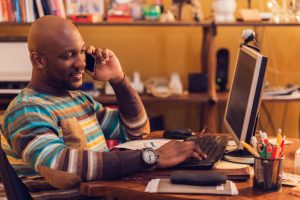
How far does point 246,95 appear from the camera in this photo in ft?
5.66

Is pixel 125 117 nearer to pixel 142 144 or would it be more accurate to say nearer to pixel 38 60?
pixel 142 144

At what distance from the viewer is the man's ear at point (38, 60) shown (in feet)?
5.86

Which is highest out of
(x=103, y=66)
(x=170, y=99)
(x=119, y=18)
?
(x=119, y=18)

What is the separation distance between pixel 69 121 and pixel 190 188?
497mm

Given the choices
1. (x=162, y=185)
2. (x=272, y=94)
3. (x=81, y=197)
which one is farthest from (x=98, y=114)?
(x=272, y=94)

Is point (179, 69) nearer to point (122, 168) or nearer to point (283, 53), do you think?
point (283, 53)

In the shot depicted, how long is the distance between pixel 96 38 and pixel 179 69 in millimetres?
599

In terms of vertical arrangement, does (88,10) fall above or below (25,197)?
above

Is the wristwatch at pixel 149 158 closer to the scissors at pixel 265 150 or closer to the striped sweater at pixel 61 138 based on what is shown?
the striped sweater at pixel 61 138

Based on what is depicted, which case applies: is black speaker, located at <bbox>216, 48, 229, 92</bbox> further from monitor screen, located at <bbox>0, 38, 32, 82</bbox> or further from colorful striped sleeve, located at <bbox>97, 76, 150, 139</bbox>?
colorful striped sleeve, located at <bbox>97, 76, 150, 139</bbox>

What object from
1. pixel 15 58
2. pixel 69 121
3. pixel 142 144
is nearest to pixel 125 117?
pixel 142 144

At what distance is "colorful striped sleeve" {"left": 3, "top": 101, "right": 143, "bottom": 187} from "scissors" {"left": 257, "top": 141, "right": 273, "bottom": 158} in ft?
1.19

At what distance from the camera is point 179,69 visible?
3615 mm

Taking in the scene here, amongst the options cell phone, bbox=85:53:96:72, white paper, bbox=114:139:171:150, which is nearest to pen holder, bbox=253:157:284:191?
white paper, bbox=114:139:171:150
